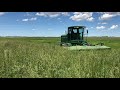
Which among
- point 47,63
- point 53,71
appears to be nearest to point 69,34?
point 47,63

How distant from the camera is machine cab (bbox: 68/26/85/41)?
50.4ft

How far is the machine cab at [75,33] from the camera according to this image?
50.4 feet

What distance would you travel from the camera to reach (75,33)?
1553 centimetres

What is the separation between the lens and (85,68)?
17.2ft
